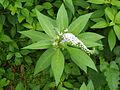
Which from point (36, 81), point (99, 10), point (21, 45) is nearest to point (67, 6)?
point (99, 10)

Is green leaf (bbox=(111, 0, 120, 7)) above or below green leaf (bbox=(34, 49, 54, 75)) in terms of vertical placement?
above

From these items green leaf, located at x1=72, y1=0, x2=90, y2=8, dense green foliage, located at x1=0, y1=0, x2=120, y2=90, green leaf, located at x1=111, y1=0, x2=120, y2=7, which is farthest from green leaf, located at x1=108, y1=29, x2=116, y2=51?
green leaf, located at x1=72, y1=0, x2=90, y2=8

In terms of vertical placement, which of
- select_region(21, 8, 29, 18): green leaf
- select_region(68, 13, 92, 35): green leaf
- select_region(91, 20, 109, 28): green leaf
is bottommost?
select_region(91, 20, 109, 28): green leaf

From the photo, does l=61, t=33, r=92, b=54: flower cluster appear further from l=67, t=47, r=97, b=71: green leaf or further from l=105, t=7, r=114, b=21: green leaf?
l=105, t=7, r=114, b=21: green leaf

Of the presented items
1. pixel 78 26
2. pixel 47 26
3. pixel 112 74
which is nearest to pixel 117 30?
pixel 112 74

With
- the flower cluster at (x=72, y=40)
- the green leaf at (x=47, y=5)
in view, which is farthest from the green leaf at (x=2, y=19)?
the flower cluster at (x=72, y=40)

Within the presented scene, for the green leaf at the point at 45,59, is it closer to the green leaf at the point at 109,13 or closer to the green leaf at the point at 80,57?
the green leaf at the point at 80,57
